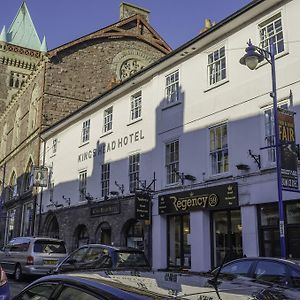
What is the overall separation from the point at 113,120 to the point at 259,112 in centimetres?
986

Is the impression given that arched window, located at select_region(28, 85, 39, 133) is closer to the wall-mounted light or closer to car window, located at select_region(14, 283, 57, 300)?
the wall-mounted light

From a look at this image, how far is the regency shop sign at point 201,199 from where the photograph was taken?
15203 millimetres

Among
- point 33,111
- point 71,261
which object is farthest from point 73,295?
point 33,111

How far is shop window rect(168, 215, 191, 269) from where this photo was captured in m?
17.3

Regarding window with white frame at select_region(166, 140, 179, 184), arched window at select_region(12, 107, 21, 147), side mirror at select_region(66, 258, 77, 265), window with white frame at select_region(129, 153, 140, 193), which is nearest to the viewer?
side mirror at select_region(66, 258, 77, 265)

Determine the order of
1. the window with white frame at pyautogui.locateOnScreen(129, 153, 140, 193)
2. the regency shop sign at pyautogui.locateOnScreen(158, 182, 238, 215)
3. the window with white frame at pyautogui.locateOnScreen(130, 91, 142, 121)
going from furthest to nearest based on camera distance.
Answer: the window with white frame at pyautogui.locateOnScreen(130, 91, 142, 121) → the window with white frame at pyautogui.locateOnScreen(129, 153, 140, 193) → the regency shop sign at pyautogui.locateOnScreen(158, 182, 238, 215)

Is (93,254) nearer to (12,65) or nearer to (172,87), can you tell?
(172,87)

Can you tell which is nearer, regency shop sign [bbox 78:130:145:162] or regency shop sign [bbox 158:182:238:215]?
regency shop sign [bbox 158:182:238:215]

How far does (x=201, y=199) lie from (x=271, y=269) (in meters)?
7.91

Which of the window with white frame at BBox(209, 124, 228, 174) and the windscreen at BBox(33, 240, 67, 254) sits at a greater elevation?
the window with white frame at BBox(209, 124, 228, 174)

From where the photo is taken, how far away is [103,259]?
40.2ft

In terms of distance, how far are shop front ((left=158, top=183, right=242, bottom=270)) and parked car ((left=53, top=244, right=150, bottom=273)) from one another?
3744mm

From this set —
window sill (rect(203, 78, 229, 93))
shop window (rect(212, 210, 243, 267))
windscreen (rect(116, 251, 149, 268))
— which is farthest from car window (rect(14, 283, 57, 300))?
window sill (rect(203, 78, 229, 93))

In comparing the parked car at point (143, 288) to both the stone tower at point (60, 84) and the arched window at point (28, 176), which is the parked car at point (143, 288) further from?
the arched window at point (28, 176)
